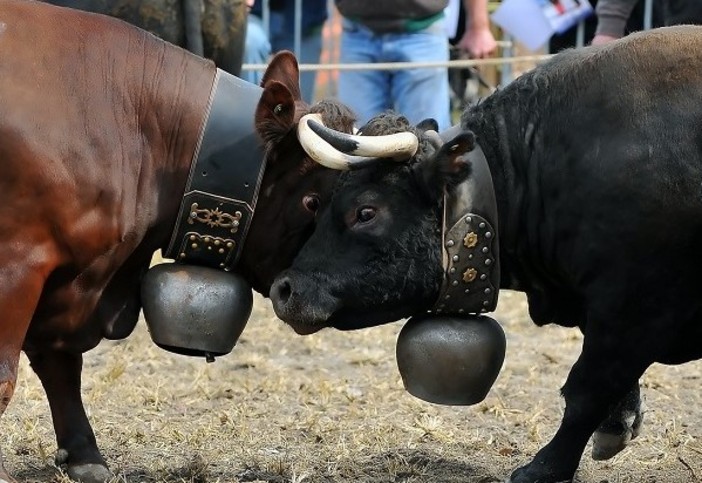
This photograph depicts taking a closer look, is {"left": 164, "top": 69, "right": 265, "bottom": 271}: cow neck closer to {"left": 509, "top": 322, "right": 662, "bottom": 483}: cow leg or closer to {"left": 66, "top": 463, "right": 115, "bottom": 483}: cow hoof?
{"left": 66, "top": 463, "right": 115, "bottom": 483}: cow hoof

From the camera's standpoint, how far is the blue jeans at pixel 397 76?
7.80m

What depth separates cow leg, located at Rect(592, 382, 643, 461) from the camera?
4.68 m

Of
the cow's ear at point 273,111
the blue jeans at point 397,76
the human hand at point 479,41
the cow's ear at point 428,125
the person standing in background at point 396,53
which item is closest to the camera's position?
the cow's ear at point 273,111

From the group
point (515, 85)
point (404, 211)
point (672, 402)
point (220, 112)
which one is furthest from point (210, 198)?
point (672, 402)

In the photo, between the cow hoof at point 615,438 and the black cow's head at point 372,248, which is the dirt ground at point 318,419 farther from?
the black cow's head at point 372,248

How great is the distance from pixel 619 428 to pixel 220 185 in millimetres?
1495

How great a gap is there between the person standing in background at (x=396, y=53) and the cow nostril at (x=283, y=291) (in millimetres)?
3406

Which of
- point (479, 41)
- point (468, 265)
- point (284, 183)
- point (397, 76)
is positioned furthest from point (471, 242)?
point (479, 41)

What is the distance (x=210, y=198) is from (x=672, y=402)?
7.94ft

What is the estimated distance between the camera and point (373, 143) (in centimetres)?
416

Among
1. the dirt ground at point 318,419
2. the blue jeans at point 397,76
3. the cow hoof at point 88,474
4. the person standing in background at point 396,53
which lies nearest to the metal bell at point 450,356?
the dirt ground at point 318,419

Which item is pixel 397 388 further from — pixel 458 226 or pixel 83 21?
pixel 83 21

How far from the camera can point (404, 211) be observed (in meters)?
4.25

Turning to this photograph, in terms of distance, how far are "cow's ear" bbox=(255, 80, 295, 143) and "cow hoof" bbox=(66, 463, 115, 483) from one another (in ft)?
3.86
